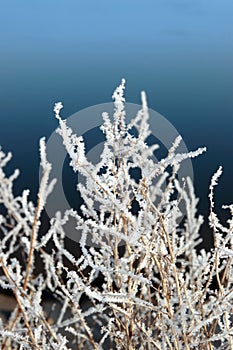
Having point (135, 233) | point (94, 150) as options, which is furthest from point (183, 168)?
point (135, 233)

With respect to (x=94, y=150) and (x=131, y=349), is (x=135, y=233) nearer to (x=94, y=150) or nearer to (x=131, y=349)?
(x=131, y=349)

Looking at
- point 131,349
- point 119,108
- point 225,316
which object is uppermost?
point 119,108

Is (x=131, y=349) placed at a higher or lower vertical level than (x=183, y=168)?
lower

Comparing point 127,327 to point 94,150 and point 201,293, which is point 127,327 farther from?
point 94,150

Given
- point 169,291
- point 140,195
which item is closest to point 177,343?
point 169,291

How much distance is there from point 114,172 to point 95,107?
51cm

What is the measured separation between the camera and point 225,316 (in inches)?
50.0

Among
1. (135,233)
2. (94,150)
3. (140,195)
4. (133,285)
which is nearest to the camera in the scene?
(135,233)

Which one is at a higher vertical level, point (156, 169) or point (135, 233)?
point (156, 169)

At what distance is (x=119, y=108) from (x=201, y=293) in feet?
1.65

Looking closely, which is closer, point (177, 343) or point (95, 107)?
point (177, 343)

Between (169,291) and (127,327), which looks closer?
(169,291)

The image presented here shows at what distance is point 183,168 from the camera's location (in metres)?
1.58

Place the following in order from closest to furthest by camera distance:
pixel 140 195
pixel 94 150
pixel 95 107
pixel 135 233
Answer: pixel 135 233 < pixel 140 195 < pixel 94 150 < pixel 95 107
